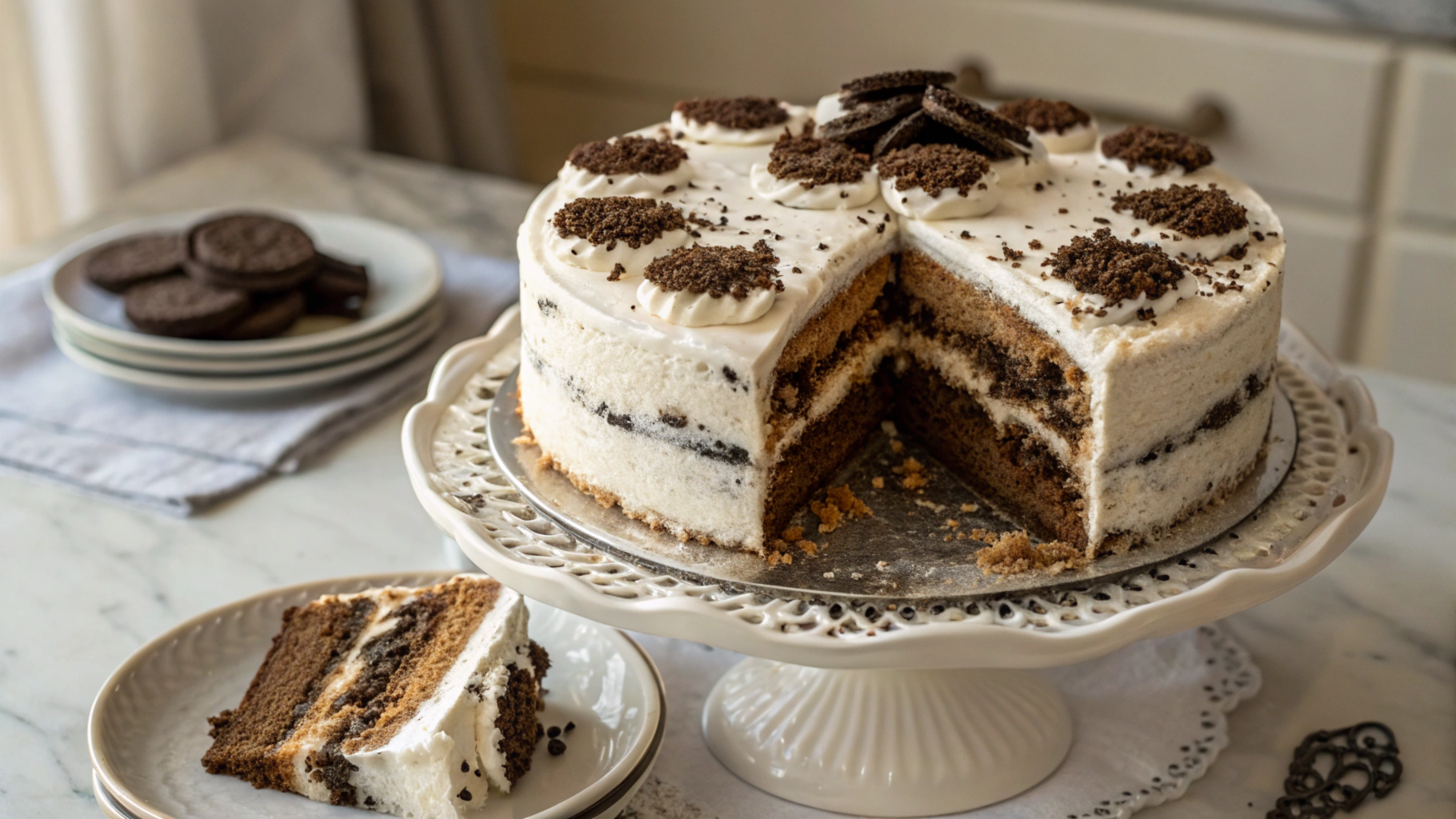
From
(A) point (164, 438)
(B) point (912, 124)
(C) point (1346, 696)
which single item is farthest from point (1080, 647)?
(A) point (164, 438)

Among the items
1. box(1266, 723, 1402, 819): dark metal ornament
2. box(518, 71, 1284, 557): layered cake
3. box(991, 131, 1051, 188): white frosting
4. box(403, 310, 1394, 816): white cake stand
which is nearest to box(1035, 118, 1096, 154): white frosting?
box(518, 71, 1284, 557): layered cake

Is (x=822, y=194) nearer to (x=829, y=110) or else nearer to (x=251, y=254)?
(x=829, y=110)

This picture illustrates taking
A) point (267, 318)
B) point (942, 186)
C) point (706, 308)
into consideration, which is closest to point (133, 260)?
point (267, 318)

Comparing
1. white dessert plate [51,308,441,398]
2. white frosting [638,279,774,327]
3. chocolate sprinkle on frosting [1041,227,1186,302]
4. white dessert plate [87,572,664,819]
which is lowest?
white dessert plate [87,572,664,819]

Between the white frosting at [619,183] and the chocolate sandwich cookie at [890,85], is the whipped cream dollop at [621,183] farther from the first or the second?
the chocolate sandwich cookie at [890,85]

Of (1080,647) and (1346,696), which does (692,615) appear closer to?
(1080,647)

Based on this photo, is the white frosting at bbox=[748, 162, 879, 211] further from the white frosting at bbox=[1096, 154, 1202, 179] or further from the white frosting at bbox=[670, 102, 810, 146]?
the white frosting at bbox=[1096, 154, 1202, 179]
